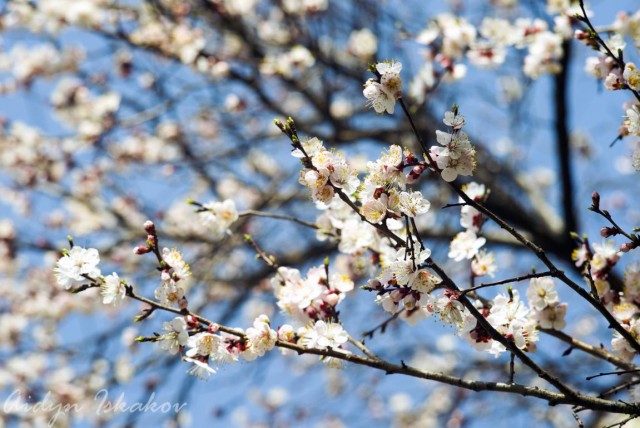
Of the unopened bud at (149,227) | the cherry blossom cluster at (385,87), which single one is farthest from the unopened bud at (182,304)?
the cherry blossom cluster at (385,87)

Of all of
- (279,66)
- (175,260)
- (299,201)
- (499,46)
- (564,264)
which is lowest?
(175,260)

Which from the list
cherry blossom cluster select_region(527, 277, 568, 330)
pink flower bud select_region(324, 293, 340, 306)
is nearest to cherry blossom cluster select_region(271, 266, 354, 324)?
pink flower bud select_region(324, 293, 340, 306)

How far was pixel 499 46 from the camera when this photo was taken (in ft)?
10.6

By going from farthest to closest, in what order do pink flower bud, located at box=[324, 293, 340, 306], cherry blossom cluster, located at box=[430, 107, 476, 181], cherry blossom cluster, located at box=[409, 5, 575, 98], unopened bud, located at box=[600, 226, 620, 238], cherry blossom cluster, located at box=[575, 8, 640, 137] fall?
cherry blossom cluster, located at box=[409, 5, 575, 98] → pink flower bud, located at box=[324, 293, 340, 306] → cherry blossom cluster, located at box=[575, 8, 640, 137] → unopened bud, located at box=[600, 226, 620, 238] → cherry blossom cluster, located at box=[430, 107, 476, 181]

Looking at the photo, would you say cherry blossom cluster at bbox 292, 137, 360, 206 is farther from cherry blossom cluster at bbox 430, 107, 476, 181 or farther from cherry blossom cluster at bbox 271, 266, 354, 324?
cherry blossom cluster at bbox 271, 266, 354, 324

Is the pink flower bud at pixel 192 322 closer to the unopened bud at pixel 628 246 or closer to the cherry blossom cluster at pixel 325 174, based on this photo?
the cherry blossom cluster at pixel 325 174

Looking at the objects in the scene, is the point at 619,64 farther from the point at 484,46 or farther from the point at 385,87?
the point at 484,46

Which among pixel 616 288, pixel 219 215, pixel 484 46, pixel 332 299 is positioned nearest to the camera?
pixel 332 299

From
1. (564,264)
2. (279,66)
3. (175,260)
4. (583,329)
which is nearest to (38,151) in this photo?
(279,66)

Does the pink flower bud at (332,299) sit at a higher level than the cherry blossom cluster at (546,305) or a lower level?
lower

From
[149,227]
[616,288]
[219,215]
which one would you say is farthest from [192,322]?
[616,288]

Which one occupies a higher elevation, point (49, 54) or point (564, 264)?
point (564, 264)

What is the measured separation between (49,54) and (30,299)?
255 cm

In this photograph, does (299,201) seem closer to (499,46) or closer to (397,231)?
(499,46)
